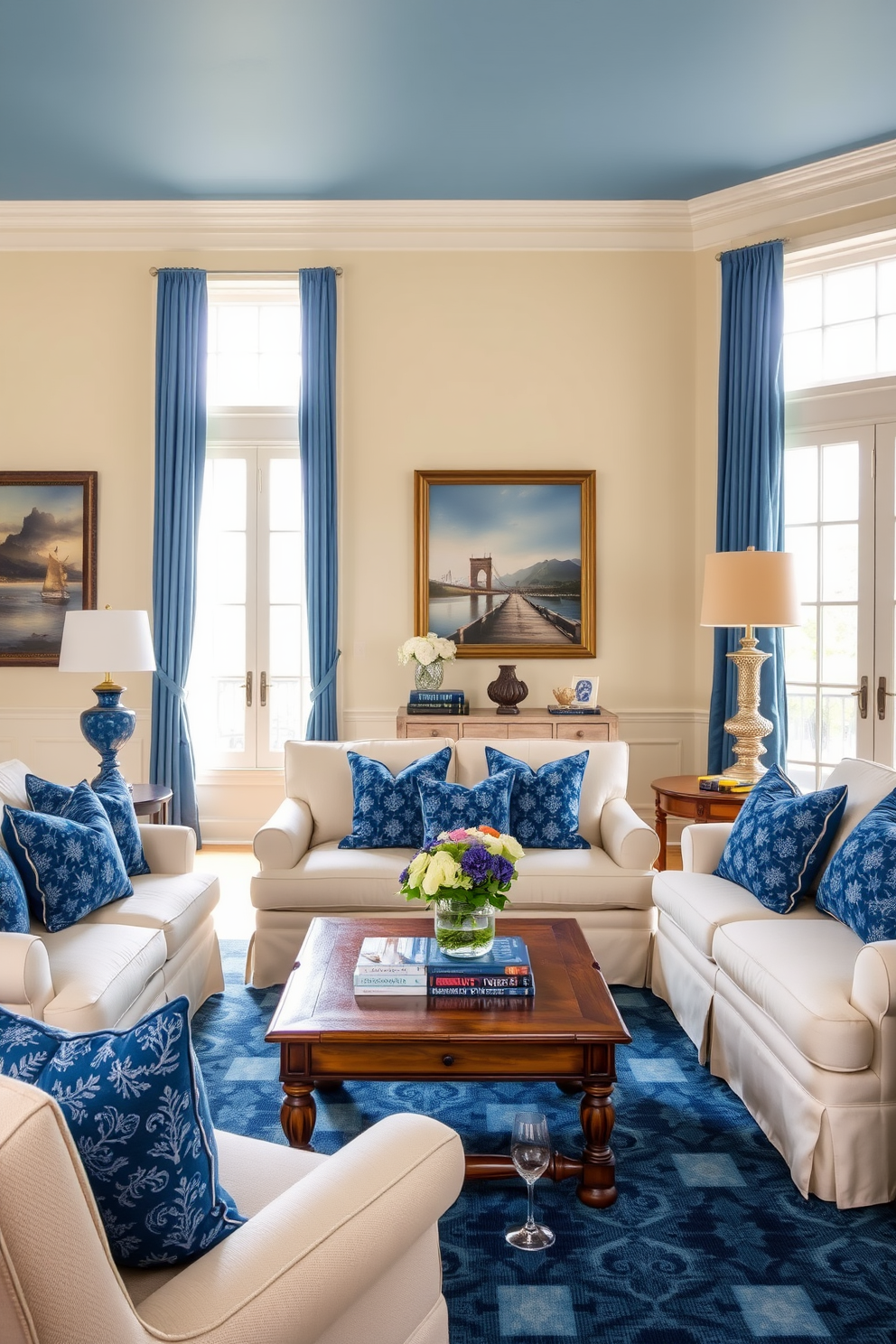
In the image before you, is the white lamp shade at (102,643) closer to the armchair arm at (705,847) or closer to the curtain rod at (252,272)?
the armchair arm at (705,847)

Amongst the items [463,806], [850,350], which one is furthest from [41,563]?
[850,350]

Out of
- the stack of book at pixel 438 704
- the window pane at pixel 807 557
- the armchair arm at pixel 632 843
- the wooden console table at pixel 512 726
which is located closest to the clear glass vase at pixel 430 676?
the stack of book at pixel 438 704

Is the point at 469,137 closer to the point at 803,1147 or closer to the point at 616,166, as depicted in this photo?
the point at 616,166

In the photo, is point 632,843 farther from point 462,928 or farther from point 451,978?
point 451,978

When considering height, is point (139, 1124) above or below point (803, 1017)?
above

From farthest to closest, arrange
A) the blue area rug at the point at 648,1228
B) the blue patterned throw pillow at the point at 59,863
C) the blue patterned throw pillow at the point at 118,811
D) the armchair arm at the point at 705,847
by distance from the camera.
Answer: the armchair arm at the point at 705,847 < the blue patterned throw pillow at the point at 118,811 < the blue patterned throw pillow at the point at 59,863 < the blue area rug at the point at 648,1228

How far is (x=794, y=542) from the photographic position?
6.20 metres

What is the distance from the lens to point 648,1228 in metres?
2.62

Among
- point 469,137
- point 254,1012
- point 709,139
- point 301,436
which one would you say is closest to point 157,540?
point 301,436

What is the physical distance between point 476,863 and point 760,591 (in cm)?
277

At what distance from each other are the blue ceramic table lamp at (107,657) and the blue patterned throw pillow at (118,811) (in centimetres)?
59

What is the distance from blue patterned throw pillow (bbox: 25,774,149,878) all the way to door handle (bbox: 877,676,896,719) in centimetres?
411

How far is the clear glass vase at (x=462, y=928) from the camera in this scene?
3041 mm

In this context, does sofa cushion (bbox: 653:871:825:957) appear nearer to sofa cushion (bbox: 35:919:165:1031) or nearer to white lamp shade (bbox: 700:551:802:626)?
white lamp shade (bbox: 700:551:802:626)
